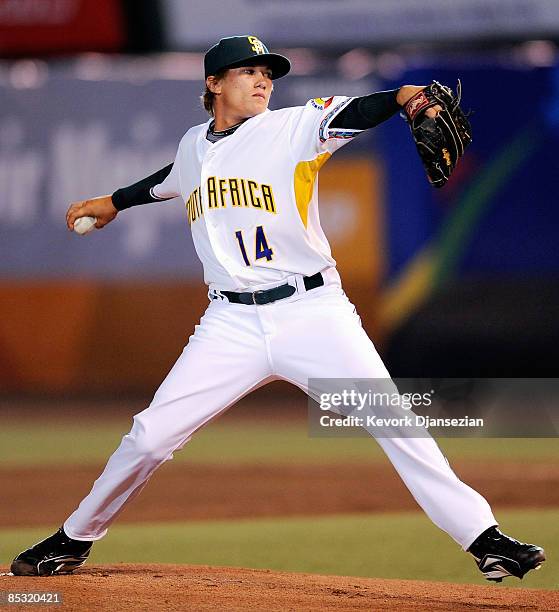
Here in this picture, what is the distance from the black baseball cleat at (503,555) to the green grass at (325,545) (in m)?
0.90

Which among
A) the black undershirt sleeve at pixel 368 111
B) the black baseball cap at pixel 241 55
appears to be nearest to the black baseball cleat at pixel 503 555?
the black undershirt sleeve at pixel 368 111

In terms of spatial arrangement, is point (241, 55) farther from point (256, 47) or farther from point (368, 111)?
point (368, 111)

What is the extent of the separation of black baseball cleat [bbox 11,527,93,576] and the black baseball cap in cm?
186

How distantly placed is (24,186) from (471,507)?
9.04 meters

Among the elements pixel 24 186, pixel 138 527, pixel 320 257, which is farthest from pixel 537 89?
pixel 320 257

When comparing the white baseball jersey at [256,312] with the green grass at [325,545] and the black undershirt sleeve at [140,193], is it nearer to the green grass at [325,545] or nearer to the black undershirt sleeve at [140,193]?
the black undershirt sleeve at [140,193]

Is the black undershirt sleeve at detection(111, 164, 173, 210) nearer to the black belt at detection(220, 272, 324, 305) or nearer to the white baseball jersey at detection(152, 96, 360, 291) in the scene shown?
the white baseball jersey at detection(152, 96, 360, 291)

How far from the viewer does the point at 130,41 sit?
464 inches

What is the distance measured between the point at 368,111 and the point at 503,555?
1.52 metres

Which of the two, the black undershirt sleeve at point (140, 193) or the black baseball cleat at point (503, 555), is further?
the black undershirt sleeve at point (140, 193)

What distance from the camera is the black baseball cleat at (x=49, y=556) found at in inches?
167

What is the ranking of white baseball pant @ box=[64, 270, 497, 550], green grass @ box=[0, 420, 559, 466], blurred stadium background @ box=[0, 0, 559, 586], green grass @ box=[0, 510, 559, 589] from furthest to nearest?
blurred stadium background @ box=[0, 0, 559, 586] → green grass @ box=[0, 420, 559, 466] → green grass @ box=[0, 510, 559, 589] → white baseball pant @ box=[64, 270, 497, 550]

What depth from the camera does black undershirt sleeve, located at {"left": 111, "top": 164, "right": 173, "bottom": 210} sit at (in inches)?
185

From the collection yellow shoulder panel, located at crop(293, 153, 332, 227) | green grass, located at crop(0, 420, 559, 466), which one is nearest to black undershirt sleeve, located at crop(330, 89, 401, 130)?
yellow shoulder panel, located at crop(293, 153, 332, 227)
